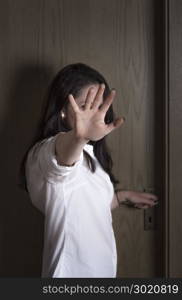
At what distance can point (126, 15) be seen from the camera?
4.57ft

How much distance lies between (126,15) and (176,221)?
731mm

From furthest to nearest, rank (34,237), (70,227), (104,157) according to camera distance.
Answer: (34,237), (104,157), (70,227)

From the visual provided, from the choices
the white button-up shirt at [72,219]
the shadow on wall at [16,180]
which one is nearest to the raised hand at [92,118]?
the white button-up shirt at [72,219]

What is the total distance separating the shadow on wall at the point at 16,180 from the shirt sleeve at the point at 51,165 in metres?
0.37

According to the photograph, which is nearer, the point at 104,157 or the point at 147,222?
the point at 104,157

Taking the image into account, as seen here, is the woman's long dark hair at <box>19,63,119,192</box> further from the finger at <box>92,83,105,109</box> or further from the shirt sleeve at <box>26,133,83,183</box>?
the finger at <box>92,83,105,109</box>

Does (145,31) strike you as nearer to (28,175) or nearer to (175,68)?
(175,68)

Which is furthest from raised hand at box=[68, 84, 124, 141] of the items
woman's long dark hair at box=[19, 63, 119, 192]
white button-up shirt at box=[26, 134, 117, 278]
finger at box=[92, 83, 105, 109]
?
woman's long dark hair at box=[19, 63, 119, 192]

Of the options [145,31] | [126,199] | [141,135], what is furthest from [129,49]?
[126,199]

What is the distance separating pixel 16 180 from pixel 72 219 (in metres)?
0.38

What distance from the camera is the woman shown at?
38.2 inches

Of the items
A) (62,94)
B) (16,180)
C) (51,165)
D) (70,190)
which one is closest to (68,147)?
(51,165)

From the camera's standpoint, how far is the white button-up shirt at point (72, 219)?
1.05 meters

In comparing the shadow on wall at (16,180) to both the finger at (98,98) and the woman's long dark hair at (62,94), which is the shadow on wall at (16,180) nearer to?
the woman's long dark hair at (62,94)
